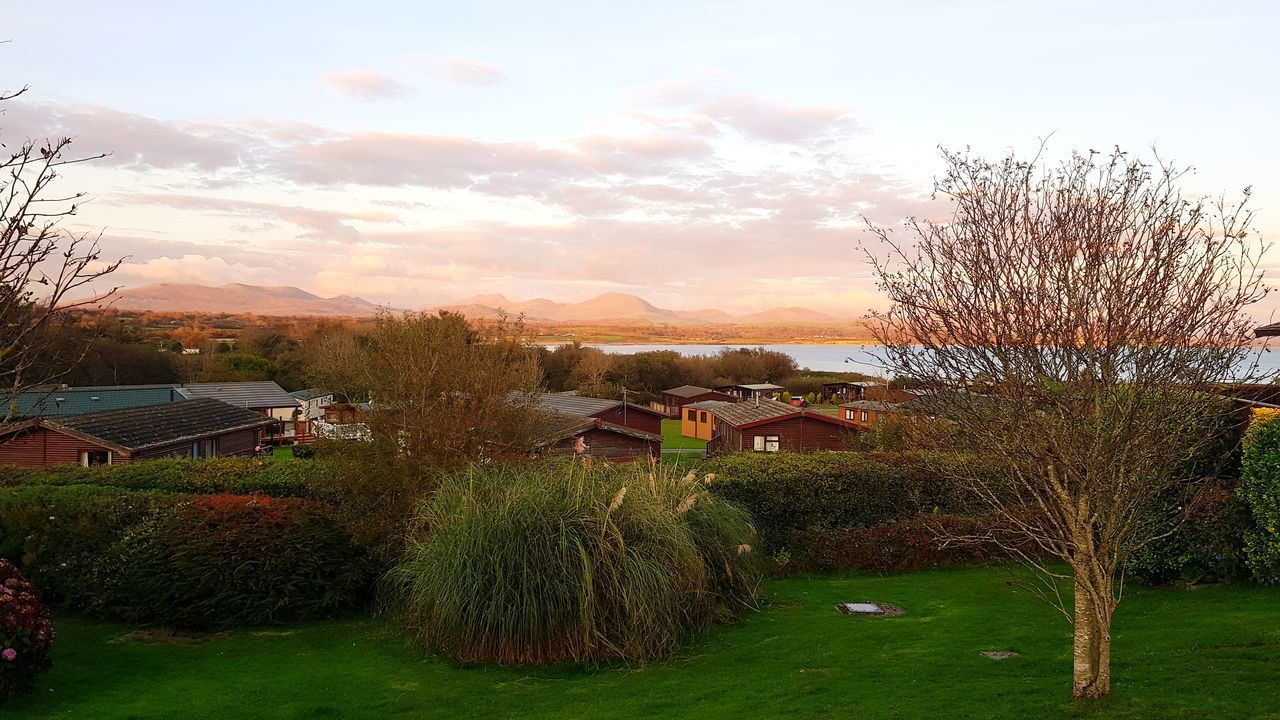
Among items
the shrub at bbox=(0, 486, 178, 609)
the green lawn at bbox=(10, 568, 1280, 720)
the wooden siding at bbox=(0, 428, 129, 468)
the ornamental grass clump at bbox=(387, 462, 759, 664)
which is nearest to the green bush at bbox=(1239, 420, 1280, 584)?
the green lawn at bbox=(10, 568, 1280, 720)

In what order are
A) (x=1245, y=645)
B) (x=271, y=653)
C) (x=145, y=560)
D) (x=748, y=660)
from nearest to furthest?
(x=1245, y=645) → (x=748, y=660) → (x=271, y=653) → (x=145, y=560)

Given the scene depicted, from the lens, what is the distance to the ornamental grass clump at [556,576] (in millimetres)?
9398

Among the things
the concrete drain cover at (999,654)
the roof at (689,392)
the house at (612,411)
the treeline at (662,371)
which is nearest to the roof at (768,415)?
the house at (612,411)

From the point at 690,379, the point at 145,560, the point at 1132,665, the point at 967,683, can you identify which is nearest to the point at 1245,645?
the point at 1132,665

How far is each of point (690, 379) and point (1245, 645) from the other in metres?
81.7

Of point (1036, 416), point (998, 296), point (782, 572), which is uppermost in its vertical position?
point (998, 296)

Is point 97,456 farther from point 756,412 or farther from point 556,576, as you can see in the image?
point 756,412

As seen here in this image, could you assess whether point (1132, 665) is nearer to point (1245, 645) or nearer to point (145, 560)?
point (1245, 645)

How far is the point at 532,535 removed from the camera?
9.66 meters

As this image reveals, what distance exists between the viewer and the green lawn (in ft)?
23.0

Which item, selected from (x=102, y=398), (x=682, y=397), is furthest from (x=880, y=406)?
(x=682, y=397)

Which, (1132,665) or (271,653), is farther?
(271,653)

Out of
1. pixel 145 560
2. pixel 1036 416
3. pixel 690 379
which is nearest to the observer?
pixel 1036 416

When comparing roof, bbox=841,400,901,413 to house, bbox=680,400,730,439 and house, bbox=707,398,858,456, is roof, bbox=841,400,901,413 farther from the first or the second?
house, bbox=680,400,730,439
